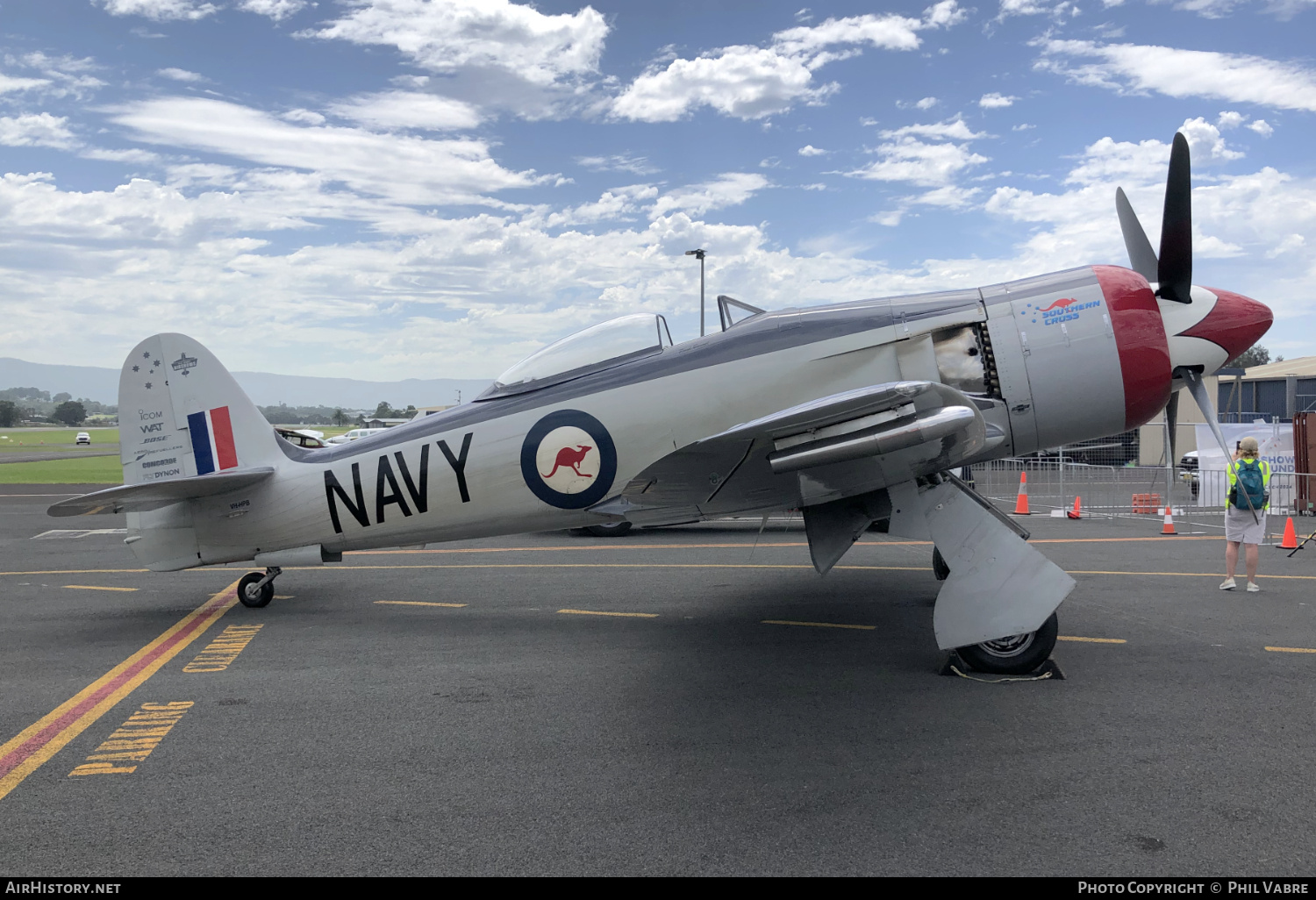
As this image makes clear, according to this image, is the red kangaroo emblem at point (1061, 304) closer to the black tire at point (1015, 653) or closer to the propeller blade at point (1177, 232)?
the propeller blade at point (1177, 232)

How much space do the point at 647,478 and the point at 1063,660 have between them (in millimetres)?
3229

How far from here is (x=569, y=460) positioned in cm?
625

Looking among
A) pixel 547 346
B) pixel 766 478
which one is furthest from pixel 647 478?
pixel 547 346

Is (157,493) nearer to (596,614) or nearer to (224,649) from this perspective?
(224,649)

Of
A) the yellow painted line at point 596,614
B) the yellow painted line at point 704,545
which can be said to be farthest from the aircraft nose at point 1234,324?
the yellow painted line at point 704,545

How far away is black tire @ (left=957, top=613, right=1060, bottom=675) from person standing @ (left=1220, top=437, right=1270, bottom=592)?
4012 millimetres

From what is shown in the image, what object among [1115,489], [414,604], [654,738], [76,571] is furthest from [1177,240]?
[1115,489]

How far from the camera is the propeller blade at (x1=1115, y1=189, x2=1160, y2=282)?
20.0 feet

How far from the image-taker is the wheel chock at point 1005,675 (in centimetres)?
534

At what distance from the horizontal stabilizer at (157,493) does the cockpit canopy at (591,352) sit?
2.46 metres

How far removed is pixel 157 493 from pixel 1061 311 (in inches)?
284

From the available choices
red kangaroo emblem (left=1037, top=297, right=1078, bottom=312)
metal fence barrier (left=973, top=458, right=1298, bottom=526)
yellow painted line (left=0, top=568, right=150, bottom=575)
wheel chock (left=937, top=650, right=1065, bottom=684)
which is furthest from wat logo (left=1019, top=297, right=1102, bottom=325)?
yellow painted line (left=0, top=568, right=150, bottom=575)

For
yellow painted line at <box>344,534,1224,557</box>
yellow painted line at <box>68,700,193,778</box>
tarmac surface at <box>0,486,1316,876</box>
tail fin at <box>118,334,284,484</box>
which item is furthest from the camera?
yellow painted line at <box>344,534,1224,557</box>

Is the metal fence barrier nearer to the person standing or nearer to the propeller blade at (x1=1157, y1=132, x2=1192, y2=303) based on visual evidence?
the person standing
